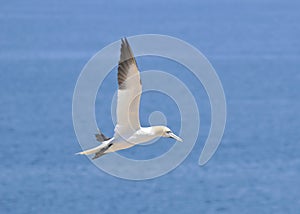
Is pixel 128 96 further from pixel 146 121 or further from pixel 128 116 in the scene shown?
pixel 146 121

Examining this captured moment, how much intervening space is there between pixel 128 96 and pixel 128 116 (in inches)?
10.4

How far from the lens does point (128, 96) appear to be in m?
13.3

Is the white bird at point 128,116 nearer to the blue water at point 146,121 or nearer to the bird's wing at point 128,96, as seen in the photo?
the bird's wing at point 128,96

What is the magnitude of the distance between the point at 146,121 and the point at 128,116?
37880 mm

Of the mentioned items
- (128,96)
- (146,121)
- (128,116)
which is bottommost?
(128,116)

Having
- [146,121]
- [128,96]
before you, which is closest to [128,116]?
[128,96]

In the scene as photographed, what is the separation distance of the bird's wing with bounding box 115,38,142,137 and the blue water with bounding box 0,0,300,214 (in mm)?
25944

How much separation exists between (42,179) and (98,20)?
87629 millimetres

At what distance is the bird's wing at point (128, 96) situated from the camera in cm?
1312

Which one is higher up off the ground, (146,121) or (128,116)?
(146,121)

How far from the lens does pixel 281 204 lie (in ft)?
138

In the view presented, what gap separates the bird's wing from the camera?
13.1 metres

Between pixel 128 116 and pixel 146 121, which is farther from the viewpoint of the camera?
pixel 146 121

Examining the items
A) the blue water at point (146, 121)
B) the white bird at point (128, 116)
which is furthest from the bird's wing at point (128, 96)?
the blue water at point (146, 121)
